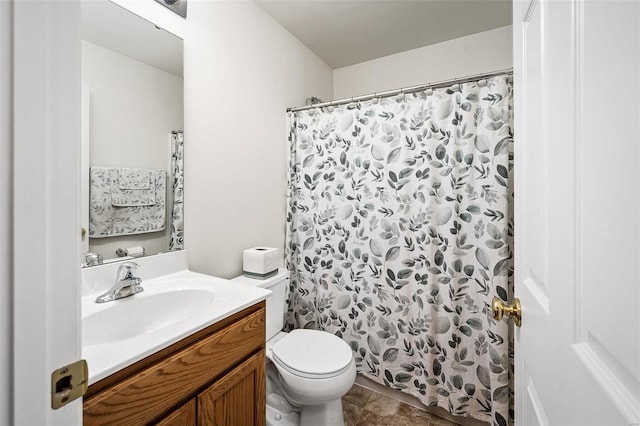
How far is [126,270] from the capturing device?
3.61ft

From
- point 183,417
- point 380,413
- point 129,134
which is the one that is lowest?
point 380,413

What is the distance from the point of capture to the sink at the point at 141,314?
0.95m

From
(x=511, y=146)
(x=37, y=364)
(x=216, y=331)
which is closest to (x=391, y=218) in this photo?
(x=511, y=146)

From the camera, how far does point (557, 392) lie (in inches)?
19.1

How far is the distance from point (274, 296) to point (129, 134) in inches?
41.4

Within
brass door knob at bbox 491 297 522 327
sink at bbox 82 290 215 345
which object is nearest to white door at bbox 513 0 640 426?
brass door knob at bbox 491 297 522 327

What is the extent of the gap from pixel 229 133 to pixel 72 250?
1.37 metres

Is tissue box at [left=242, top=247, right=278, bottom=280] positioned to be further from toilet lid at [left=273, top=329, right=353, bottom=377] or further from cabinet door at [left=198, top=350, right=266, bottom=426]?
cabinet door at [left=198, top=350, right=266, bottom=426]

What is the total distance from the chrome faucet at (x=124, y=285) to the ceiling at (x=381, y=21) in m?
1.69

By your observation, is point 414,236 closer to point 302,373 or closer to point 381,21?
point 302,373

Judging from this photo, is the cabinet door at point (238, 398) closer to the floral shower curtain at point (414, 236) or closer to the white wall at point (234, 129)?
the white wall at point (234, 129)

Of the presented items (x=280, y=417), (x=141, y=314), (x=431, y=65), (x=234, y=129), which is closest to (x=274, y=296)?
(x=280, y=417)

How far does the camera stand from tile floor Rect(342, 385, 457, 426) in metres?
1.61

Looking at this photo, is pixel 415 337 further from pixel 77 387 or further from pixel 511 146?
pixel 77 387
